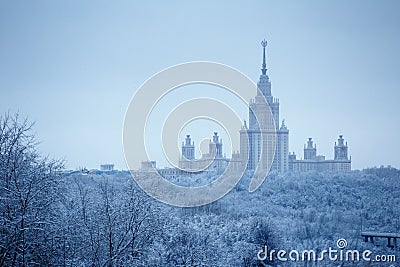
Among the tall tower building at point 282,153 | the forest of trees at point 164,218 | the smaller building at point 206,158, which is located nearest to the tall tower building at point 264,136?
the tall tower building at point 282,153

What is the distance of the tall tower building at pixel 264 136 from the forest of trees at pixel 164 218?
27.5 metres

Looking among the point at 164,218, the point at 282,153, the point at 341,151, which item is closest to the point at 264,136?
the point at 282,153

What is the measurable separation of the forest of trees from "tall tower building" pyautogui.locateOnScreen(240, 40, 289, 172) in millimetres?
27467

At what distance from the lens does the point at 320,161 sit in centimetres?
9825

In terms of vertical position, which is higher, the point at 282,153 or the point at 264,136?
the point at 264,136

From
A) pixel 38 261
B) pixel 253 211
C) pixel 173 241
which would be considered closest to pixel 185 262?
pixel 173 241

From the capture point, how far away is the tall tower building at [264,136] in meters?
98.6

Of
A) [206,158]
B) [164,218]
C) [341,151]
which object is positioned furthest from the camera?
[341,151]

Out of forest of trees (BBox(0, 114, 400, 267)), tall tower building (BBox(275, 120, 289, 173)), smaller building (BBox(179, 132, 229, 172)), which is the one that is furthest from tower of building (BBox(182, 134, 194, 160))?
forest of trees (BBox(0, 114, 400, 267))

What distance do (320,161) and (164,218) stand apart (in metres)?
73.8

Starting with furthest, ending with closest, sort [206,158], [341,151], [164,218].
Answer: [341,151] → [206,158] → [164,218]

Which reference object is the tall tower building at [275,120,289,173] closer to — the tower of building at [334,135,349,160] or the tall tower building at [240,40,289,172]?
the tall tower building at [240,40,289,172]

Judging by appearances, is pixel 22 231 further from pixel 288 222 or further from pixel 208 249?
pixel 288 222

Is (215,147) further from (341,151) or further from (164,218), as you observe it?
(164,218)
